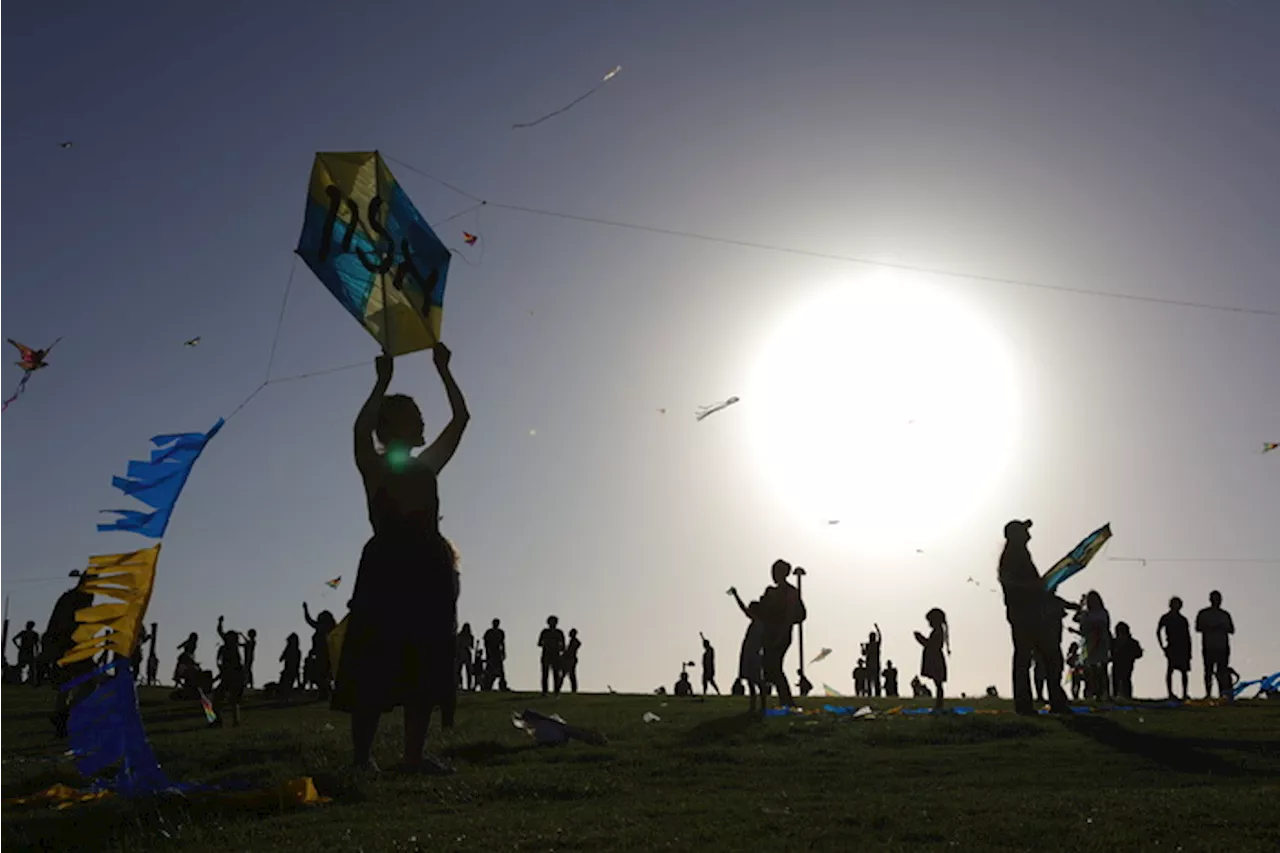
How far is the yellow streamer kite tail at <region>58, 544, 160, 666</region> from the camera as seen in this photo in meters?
7.20

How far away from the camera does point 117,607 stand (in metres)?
7.37

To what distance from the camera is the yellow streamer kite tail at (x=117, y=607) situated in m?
7.20

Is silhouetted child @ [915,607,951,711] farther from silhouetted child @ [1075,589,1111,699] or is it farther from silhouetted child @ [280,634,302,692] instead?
silhouetted child @ [280,634,302,692]

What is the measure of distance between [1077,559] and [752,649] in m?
5.15

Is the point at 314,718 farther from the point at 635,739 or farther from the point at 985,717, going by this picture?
the point at 985,717

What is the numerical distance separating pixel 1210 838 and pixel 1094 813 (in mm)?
836

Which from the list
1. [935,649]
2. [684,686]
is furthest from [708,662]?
[935,649]

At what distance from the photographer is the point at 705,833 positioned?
5.97 meters

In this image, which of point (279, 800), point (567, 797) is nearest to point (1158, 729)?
point (567, 797)

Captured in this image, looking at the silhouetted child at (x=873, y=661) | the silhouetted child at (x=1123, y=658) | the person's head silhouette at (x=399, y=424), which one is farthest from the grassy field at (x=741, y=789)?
the silhouetted child at (x=873, y=661)

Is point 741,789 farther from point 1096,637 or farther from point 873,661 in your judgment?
point 873,661

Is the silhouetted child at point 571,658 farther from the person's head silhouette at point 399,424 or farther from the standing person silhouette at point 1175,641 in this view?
the person's head silhouette at point 399,424

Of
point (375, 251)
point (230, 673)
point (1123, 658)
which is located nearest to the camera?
point (375, 251)

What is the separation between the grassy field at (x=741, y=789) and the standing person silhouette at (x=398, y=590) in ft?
1.73
